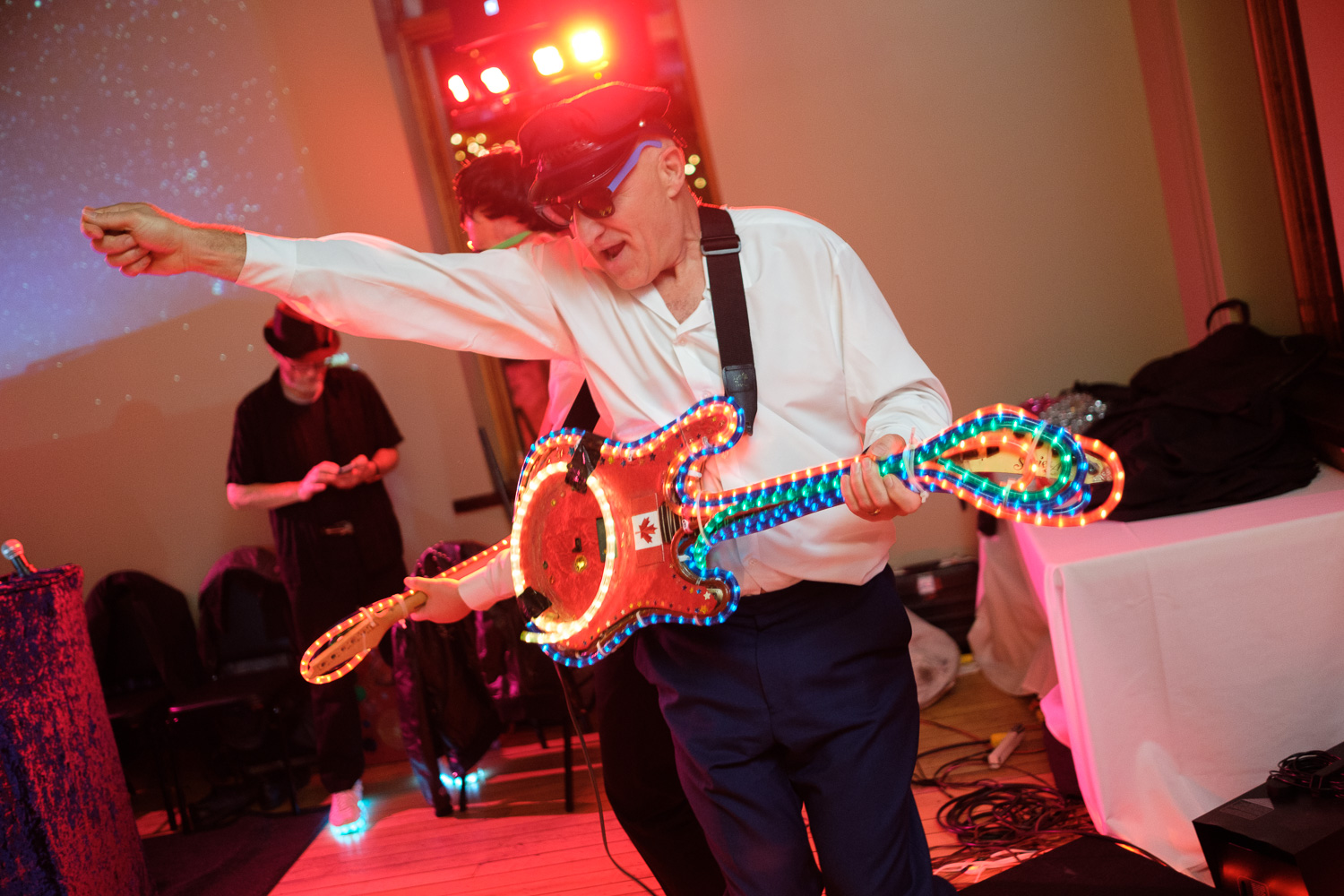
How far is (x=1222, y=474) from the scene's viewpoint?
277 centimetres

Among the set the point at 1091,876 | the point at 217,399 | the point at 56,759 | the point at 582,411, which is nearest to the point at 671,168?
the point at 582,411

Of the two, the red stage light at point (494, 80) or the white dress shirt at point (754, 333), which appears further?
the red stage light at point (494, 80)

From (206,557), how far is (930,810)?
3.59 m

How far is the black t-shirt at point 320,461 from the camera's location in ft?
13.1

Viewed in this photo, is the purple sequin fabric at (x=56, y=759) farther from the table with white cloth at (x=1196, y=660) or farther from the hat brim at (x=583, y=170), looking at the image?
the table with white cloth at (x=1196, y=660)

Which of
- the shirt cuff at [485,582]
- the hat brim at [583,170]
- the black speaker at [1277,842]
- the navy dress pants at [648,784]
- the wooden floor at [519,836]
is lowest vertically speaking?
the wooden floor at [519,836]

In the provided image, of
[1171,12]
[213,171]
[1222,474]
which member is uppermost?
[213,171]

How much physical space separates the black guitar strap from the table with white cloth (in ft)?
4.05

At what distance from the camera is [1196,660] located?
8.09 feet

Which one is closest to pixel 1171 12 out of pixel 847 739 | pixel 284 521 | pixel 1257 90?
pixel 1257 90

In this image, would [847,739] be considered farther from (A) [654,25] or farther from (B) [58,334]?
(B) [58,334]

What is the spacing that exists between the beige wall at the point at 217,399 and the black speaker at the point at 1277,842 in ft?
10.8

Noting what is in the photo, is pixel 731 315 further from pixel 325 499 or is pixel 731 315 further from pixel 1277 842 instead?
pixel 325 499

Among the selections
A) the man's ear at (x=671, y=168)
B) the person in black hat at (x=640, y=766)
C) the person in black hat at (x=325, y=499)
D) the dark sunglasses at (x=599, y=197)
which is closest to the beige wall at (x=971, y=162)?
the person in black hat at (x=325, y=499)
